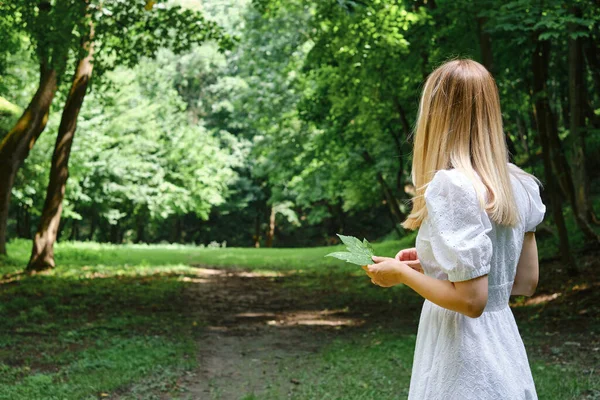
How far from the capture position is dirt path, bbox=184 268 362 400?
7.02 m

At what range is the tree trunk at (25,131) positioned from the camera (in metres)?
14.3

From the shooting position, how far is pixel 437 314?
2.38 meters

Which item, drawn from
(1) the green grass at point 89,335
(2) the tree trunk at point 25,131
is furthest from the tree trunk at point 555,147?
(2) the tree trunk at point 25,131

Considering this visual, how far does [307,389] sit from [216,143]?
121 feet

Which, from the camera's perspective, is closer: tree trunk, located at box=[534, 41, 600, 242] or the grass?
the grass

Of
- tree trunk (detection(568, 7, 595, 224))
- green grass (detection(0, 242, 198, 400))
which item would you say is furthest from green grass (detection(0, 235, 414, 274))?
tree trunk (detection(568, 7, 595, 224))

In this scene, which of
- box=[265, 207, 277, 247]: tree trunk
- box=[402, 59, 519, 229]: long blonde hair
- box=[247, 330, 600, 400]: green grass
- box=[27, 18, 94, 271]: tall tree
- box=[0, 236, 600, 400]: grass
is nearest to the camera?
box=[402, 59, 519, 229]: long blonde hair

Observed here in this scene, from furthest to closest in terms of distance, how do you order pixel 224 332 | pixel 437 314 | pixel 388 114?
pixel 388 114 < pixel 224 332 < pixel 437 314

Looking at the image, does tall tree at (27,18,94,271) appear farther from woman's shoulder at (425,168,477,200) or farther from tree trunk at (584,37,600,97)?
woman's shoulder at (425,168,477,200)

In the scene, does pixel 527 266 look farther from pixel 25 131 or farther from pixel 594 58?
pixel 25 131

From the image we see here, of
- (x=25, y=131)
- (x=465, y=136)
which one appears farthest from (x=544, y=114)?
(x=25, y=131)

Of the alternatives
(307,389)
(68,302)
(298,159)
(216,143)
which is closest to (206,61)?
(216,143)

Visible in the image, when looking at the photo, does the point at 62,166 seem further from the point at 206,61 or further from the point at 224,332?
the point at 206,61

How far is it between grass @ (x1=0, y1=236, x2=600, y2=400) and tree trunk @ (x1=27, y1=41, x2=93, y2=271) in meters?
0.52
